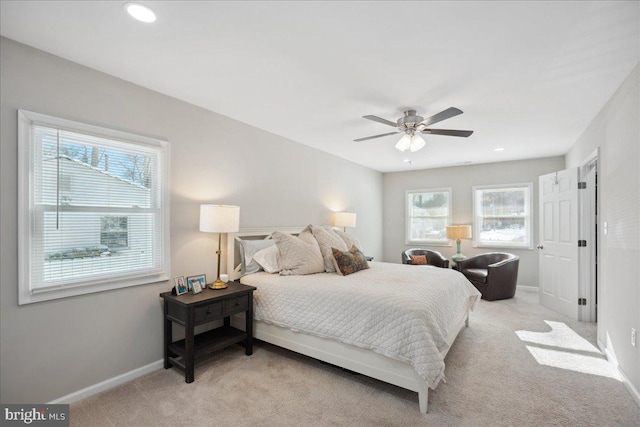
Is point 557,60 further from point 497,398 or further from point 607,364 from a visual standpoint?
point 607,364

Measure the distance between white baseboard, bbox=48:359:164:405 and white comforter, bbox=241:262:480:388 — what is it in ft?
3.25

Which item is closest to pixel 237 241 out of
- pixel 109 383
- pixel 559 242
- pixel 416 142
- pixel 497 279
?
pixel 109 383

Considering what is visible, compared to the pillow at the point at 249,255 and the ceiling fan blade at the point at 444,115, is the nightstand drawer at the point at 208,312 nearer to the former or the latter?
the pillow at the point at 249,255

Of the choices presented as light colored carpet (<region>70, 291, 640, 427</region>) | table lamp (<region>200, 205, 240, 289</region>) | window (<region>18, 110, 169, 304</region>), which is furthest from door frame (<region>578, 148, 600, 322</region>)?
window (<region>18, 110, 169, 304</region>)

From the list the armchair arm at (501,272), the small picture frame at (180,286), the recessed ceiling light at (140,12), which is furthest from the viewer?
the armchair arm at (501,272)

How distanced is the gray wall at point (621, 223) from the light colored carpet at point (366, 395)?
0.96 feet

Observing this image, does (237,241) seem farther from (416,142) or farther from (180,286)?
(416,142)

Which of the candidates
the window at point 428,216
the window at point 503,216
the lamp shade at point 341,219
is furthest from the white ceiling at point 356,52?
the window at point 428,216

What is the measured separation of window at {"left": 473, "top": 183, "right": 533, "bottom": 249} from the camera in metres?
5.83

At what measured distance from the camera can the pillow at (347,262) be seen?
3.30 m

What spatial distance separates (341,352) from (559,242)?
382 centimetres

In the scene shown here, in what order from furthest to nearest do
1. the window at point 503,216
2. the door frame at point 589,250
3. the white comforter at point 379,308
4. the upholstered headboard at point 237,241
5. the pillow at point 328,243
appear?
the window at point 503,216 → the door frame at point 589,250 → the pillow at point 328,243 → the upholstered headboard at point 237,241 → the white comforter at point 379,308

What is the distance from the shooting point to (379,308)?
2.32 m

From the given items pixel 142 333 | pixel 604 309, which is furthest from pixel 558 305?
pixel 142 333
